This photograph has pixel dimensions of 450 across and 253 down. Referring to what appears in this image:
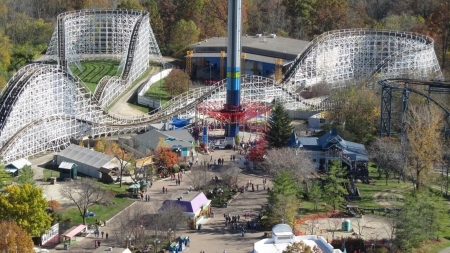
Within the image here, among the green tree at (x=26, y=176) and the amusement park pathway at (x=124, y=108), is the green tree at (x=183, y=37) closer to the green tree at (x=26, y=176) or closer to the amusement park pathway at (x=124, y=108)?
the amusement park pathway at (x=124, y=108)

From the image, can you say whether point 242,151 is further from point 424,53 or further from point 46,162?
point 424,53

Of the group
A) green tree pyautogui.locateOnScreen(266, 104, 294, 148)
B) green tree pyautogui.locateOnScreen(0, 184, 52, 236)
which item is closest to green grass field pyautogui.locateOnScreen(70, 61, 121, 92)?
green tree pyautogui.locateOnScreen(266, 104, 294, 148)

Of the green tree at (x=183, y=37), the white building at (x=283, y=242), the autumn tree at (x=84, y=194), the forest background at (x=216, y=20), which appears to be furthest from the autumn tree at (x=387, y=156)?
the green tree at (x=183, y=37)

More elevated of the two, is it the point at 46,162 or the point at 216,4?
the point at 216,4

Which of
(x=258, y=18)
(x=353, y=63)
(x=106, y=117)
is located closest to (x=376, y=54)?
Result: (x=353, y=63)

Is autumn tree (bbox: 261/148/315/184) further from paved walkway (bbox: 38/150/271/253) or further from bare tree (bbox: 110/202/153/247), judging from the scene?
bare tree (bbox: 110/202/153/247)

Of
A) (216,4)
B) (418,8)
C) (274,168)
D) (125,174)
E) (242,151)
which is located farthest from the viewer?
(418,8)

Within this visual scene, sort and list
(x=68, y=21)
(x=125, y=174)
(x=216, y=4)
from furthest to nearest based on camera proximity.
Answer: (x=216, y=4), (x=68, y=21), (x=125, y=174)
